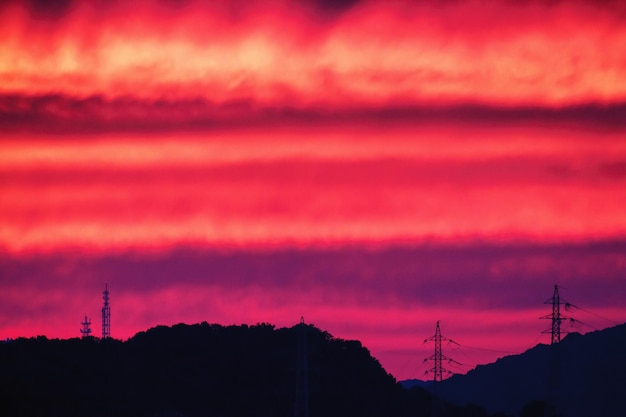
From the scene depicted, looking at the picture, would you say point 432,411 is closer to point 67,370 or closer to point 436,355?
point 436,355

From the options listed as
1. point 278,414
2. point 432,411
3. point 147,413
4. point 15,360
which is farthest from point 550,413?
point 15,360

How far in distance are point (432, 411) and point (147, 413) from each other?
34.1 meters

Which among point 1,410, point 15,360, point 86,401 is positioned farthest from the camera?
point 15,360

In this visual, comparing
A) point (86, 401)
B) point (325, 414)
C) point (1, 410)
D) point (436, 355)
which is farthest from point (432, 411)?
point (1, 410)

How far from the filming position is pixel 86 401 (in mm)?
181000

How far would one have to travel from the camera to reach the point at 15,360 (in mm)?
193125

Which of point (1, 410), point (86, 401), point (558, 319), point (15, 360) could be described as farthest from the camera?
point (15, 360)

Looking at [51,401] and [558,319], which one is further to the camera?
[51,401]

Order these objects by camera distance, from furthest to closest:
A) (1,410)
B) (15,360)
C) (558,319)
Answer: (15,360) → (1,410) → (558,319)

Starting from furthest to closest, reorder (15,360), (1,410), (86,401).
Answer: (15,360)
(86,401)
(1,410)

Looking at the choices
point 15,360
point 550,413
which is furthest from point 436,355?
point 15,360

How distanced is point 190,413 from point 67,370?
15026mm

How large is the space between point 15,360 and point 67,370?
6.11 metres

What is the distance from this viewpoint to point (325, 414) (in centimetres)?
19988
